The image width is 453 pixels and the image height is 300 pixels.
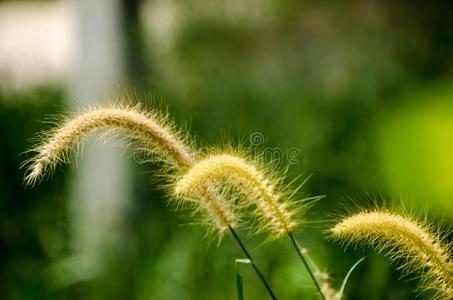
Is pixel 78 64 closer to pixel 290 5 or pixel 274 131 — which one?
pixel 274 131

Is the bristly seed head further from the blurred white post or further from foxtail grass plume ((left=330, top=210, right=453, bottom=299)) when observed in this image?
the blurred white post

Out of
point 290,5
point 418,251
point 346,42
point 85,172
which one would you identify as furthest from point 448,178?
point 290,5

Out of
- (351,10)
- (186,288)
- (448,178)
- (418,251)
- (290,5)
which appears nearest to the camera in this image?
(418,251)

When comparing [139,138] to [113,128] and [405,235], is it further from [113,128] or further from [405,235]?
[405,235]

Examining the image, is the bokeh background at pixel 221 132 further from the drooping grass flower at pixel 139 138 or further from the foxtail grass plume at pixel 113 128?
the foxtail grass plume at pixel 113 128

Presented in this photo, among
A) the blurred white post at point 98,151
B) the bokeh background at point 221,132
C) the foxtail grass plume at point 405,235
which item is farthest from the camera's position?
the blurred white post at point 98,151

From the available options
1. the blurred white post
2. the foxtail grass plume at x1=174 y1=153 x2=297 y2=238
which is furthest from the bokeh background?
the foxtail grass plume at x1=174 y1=153 x2=297 y2=238

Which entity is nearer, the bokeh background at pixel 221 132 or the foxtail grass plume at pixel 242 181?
the foxtail grass plume at pixel 242 181

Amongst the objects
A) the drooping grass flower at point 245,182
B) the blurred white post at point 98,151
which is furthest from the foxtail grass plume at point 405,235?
the blurred white post at point 98,151
